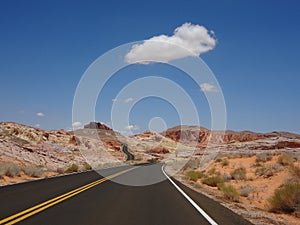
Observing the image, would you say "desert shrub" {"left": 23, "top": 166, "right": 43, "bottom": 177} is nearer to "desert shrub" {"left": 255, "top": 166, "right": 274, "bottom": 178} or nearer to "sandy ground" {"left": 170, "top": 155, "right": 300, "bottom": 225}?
"sandy ground" {"left": 170, "top": 155, "right": 300, "bottom": 225}

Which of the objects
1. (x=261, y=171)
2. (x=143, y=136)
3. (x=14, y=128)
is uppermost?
(x=143, y=136)

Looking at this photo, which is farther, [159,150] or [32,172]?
[159,150]

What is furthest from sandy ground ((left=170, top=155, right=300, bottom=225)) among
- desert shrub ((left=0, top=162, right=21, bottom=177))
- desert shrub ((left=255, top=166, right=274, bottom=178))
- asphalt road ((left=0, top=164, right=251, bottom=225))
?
desert shrub ((left=0, top=162, right=21, bottom=177))

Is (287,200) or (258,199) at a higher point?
(287,200)

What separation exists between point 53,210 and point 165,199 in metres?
4.76

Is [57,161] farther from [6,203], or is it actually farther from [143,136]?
[143,136]

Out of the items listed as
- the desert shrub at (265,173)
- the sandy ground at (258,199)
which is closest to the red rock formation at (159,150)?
the sandy ground at (258,199)

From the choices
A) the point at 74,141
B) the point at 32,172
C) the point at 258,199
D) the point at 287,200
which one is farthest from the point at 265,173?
the point at 74,141

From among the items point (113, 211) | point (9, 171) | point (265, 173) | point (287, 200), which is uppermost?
point (265, 173)

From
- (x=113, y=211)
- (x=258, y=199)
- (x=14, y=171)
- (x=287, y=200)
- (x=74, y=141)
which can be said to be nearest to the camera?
(x=113, y=211)

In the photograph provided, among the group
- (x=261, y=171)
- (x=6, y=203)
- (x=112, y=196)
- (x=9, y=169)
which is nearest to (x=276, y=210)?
(x=112, y=196)

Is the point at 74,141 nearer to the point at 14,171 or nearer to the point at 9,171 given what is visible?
the point at 14,171

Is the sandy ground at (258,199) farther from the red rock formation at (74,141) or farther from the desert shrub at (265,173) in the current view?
the red rock formation at (74,141)

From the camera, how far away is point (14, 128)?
68812mm
